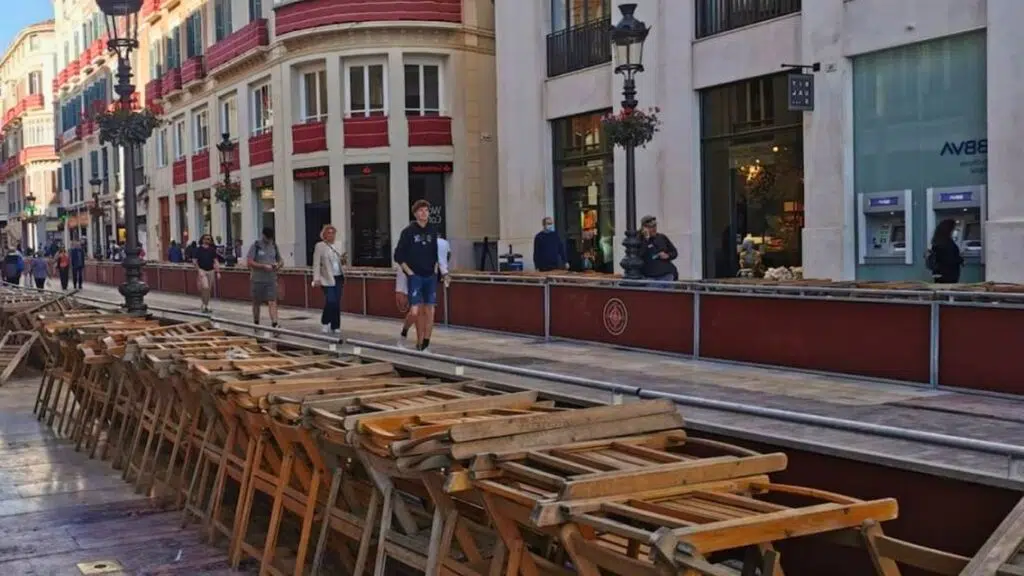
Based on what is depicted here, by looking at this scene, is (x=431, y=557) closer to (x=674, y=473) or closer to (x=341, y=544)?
(x=674, y=473)

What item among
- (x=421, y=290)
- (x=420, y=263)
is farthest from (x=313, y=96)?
(x=420, y=263)

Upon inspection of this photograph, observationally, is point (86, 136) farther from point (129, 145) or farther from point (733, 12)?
point (129, 145)

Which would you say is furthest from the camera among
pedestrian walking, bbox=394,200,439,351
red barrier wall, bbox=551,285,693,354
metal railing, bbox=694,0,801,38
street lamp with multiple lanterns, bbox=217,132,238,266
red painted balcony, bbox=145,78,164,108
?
red painted balcony, bbox=145,78,164,108

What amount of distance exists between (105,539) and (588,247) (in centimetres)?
2085

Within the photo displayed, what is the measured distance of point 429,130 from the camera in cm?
3481

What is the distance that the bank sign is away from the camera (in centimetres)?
1666

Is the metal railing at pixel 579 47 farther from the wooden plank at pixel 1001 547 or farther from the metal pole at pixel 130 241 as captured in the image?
the wooden plank at pixel 1001 547

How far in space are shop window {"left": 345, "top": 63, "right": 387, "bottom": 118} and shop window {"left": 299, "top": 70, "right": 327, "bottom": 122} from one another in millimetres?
Result: 985

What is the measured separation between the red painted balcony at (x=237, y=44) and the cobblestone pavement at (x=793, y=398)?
23695 mm

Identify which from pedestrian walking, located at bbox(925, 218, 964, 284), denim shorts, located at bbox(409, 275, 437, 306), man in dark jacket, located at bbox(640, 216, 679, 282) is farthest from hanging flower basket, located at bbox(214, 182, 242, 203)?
pedestrian walking, located at bbox(925, 218, 964, 284)

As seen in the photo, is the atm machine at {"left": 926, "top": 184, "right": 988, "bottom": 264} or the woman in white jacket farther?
the atm machine at {"left": 926, "top": 184, "right": 988, "bottom": 264}

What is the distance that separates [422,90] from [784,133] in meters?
16.7

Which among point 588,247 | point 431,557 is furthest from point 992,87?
point 431,557

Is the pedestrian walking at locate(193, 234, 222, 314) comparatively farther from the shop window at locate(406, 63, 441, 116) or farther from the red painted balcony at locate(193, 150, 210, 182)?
the red painted balcony at locate(193, 150, 210, 182)
